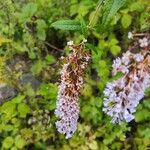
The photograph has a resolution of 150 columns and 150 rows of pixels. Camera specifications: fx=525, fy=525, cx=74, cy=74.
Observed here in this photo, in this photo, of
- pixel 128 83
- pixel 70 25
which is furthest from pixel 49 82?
pixel 128 83

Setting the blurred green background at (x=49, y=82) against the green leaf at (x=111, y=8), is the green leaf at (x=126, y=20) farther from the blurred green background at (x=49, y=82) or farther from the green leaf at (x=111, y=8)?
the green leaf at (x=111, y=8)

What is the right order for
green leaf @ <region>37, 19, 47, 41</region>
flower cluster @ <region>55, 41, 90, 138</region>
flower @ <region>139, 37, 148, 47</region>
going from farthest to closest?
1. green leaf @ <region>37, 19, 47, 41</region>
2. flower cluster @ <region>55, 41, 90, 138</region>
3. flower @ <region>139, 37, 148, 47</region>

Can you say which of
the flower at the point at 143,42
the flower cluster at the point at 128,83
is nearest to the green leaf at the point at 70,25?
the flower cluster at the point at 128,83

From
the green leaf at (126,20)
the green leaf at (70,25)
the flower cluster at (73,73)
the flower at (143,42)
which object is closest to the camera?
the flower at (143,42)

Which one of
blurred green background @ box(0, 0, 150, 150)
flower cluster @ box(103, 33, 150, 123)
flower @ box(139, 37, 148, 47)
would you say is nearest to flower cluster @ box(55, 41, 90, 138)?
flower cluster @ box(103, 33, 150, 123)

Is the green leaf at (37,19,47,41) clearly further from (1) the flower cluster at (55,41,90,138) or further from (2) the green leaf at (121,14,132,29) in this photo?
(1) the flower cluster at (55,41,90,138)

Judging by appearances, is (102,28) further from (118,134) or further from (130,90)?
(118,134)

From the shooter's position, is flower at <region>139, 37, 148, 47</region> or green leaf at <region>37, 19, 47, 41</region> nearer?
flower at <region>139, 37, 148, 47</region>
